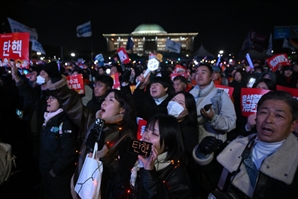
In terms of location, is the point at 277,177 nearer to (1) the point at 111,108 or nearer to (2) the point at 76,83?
(1) the point at 111,108

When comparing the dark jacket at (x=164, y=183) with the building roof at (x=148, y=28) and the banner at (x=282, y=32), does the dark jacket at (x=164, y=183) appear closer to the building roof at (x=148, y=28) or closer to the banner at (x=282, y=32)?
the banner at (x=282, y=32)

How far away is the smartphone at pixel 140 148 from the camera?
1.57 metres

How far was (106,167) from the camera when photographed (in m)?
2.05

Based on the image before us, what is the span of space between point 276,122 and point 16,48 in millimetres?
4204

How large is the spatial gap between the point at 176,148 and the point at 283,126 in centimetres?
84

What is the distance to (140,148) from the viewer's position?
1.57 meters

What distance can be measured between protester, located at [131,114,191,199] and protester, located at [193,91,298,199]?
0.85 feet

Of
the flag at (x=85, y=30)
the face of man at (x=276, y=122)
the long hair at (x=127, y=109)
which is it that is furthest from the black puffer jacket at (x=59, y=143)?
the flag at (x=85, y=30)

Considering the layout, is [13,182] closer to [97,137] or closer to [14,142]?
[14,142]

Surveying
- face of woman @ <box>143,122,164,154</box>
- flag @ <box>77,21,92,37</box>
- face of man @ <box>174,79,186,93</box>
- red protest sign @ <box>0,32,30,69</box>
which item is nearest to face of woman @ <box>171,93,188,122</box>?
face of woman @ <box>143,122,164,154</box>

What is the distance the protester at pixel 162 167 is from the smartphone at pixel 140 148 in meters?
0.07

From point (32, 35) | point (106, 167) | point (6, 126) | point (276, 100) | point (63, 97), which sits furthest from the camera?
point (32, 35)

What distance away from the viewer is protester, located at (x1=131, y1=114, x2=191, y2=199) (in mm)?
1653

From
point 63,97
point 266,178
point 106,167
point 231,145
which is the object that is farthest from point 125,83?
point 266,178
